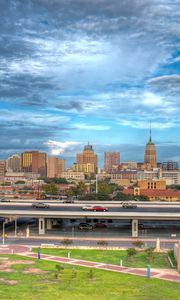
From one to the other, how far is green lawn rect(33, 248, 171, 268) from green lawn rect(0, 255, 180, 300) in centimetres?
523

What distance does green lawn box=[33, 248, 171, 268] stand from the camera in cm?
4766

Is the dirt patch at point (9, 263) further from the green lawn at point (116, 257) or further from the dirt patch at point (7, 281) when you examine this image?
the green lawn at point (116, 257)

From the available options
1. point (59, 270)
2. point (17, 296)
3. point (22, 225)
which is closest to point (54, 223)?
point (22, 225)

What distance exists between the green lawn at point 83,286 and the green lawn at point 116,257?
206 inches

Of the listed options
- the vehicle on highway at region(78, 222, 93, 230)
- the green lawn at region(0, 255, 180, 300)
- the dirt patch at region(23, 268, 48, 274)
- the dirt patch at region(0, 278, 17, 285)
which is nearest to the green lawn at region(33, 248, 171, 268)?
the green lawn at region(0, 255, 180, 300)

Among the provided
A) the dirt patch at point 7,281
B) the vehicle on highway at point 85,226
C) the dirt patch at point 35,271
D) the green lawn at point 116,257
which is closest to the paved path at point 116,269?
the green lawn at point 116,257

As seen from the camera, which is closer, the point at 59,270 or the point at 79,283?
the point at 79,283

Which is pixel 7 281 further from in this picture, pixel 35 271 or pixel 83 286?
pixel 83 286

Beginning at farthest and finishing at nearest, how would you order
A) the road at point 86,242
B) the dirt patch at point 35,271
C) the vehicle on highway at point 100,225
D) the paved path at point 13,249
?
the vehicle on highway at point 100,225
the road at point 86,242
the paved path at point 13,249
the dirt patch at point 35,271

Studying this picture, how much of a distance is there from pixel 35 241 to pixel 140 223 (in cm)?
2522

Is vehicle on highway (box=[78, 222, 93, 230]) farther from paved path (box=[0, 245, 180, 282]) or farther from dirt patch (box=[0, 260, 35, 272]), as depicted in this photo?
dirt patch (box=[0, 260, 35, 272])

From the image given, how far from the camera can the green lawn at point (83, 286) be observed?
35.1 metres

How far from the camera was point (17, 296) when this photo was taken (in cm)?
3481

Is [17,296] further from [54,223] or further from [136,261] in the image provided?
[54,223]
